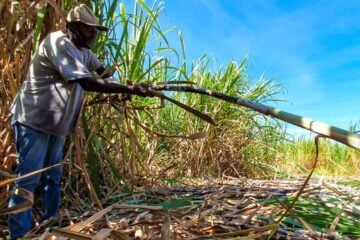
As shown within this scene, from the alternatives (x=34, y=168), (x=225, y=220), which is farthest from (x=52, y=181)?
(x=225, y=220)

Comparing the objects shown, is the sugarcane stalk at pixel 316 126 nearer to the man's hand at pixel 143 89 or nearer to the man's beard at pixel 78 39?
the man's hand at pixel 143 89

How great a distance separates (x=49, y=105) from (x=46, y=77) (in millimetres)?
137

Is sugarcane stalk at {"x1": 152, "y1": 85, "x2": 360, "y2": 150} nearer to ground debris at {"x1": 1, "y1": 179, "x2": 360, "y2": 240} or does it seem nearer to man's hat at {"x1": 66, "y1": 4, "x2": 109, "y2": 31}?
ground debris at {"x1": 1, "y1": 179, "x2": 360, "y2": 240}

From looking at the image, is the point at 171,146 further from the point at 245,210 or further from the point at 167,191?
the point at 245,210

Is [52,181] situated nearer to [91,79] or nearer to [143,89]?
[91,79]

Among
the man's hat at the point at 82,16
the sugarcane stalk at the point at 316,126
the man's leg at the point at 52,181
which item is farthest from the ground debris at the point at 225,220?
the man's hat at the point at 82,16

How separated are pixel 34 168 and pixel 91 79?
1.86 feet

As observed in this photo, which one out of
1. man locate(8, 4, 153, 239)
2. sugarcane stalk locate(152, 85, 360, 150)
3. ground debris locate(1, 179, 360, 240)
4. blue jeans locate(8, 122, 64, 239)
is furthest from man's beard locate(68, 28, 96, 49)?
sugarcane stalk locate(152, 85, 360, 150)

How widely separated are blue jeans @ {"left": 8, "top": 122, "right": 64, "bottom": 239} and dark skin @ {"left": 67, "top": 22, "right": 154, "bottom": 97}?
1.36 ft

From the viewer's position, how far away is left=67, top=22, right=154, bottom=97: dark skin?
1632 millimetres

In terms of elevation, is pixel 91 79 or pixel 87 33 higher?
pixel 87 33

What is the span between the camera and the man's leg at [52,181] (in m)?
2.31

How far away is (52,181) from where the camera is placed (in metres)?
2.36

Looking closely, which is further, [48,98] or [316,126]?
[48,98]
